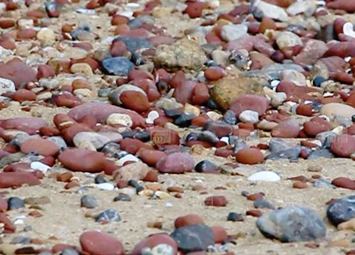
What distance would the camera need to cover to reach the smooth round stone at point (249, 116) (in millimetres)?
4535

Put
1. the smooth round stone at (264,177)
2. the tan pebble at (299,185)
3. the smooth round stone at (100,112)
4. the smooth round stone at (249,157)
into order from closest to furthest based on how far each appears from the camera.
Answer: the tan pebble at (299,185) → the smooth round stone at (264,177) → the smooth round stone at (249,157) → the smooth round stone at (100,112)

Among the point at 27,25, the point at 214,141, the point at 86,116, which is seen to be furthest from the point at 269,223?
the point at 27,25

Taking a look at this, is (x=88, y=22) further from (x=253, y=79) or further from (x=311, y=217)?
(x=311, y=217)

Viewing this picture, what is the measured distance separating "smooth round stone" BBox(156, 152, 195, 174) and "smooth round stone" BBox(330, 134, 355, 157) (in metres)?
0.56

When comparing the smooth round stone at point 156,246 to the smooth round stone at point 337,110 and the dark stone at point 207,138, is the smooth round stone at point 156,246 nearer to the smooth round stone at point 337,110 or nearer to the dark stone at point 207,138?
the dark stone at point 207,138

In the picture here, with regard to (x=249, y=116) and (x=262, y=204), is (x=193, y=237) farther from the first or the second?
(x=249, y=116)

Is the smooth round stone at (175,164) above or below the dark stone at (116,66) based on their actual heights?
above

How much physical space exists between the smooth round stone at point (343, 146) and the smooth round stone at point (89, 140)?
2.81 feet

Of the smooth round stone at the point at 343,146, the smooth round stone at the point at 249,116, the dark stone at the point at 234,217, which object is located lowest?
the smooth round stone at the point at 249,116

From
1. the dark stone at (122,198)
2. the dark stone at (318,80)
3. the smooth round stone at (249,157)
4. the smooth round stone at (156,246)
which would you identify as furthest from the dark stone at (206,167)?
the dark stone at (318,80)

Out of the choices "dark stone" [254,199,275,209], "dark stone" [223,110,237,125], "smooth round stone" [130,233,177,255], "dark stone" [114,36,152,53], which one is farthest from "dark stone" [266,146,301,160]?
"dark stone" [114,36,152,53]

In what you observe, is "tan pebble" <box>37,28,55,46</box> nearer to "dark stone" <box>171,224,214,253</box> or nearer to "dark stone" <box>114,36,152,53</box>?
"dark stone" <box>114,36,152,53</box>

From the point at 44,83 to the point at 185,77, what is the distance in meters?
0.66

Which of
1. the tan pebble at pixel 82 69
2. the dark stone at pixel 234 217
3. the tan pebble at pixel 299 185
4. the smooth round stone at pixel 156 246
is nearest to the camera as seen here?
the smooth round stone at pixel 156 246
